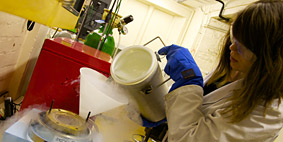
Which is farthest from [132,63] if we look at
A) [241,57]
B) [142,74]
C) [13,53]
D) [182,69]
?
[13,53]

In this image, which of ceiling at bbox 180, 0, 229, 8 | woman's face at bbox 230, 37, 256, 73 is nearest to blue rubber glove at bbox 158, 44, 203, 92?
woman's face at bbox 230, 37, 256, 73

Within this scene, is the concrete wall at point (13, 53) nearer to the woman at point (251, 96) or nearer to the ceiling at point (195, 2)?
the woman at point (251, 96)

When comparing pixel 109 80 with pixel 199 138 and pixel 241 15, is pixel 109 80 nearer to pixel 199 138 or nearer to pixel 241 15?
pixel 199 138

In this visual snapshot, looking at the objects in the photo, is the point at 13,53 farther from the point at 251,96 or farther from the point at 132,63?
the point at 251,96

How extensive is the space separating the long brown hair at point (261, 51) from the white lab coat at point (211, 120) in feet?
0.12

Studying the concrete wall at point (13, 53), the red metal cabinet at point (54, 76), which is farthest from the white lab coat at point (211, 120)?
the concrete wall at point (13, 53)

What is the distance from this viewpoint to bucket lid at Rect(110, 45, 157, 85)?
0.86 meters

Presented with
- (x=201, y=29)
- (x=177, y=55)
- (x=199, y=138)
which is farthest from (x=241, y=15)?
(x=201, y=29)

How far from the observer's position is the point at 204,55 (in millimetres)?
3652

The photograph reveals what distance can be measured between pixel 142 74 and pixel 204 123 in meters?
0.31

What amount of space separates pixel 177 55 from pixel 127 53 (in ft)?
0.76

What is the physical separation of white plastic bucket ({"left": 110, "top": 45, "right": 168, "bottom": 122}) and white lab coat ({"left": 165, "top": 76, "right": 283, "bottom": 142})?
0.07m

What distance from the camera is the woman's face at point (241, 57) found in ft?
2.26

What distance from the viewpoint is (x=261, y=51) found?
0.66m
